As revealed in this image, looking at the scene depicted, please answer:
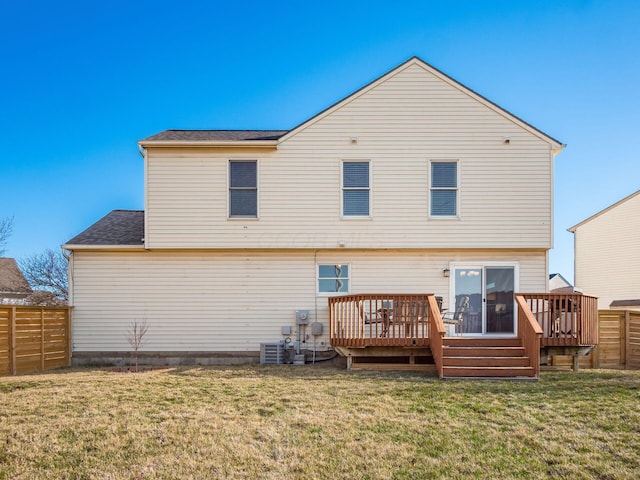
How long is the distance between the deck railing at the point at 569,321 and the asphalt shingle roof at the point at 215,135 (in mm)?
8420

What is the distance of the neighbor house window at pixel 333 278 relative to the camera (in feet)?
38.2

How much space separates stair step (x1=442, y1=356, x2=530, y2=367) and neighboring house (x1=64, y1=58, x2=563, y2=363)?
2.53 metres

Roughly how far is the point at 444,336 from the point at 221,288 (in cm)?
617

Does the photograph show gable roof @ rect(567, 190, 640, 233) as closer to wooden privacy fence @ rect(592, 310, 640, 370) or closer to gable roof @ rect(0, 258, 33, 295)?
wooden privacy fence @ rect(592, 310, 640, 370)

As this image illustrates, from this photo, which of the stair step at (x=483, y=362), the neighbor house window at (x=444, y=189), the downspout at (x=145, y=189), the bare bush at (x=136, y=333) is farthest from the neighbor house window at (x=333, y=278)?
the bare bush at (x=136, y=333)

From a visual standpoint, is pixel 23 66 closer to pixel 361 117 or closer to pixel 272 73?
pixel 272 73

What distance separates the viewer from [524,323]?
30.7 feet

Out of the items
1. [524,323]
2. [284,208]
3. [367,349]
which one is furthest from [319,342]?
[524,323]

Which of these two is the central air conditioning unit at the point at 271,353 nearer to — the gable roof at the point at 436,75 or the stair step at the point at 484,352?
the stair step at the point at 484,352

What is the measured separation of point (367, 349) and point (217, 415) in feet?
15.4

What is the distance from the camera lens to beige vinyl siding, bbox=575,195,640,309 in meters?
19.7

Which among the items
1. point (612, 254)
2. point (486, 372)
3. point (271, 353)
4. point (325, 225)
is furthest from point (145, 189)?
point (612, 254)

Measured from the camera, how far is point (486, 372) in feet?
28.3

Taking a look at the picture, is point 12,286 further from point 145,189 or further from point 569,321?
point 569,321
